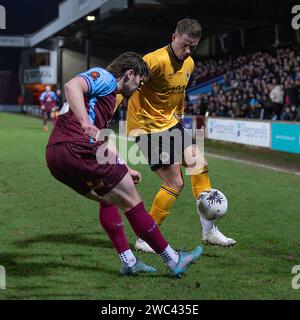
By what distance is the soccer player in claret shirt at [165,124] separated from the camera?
230 inches

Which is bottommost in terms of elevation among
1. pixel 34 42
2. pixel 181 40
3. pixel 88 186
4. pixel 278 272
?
pixel 278 272

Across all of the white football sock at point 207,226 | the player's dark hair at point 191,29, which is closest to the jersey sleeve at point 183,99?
the player's dark hair at point 191,29

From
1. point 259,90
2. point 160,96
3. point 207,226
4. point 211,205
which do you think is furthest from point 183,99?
point 259,90

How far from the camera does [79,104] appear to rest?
4.27 m

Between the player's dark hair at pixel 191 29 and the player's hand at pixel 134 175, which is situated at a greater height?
the player's dark hair at pixel 191 29

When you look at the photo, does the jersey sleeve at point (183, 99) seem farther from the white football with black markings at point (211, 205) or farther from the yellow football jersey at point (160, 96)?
the white football with black markings at point (211, 205)

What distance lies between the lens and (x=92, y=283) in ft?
15.4

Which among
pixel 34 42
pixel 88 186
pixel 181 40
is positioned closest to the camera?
pixel 88 186

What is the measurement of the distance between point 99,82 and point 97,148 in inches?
19.6

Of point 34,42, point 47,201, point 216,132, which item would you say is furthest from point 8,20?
point 47,201

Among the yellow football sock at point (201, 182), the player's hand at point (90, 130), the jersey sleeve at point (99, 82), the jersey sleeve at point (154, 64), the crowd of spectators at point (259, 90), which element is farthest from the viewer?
the crowd of spectators at point (259, 90)

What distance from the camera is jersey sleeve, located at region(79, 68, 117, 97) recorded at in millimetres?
4461

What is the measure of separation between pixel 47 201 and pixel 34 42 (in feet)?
159
